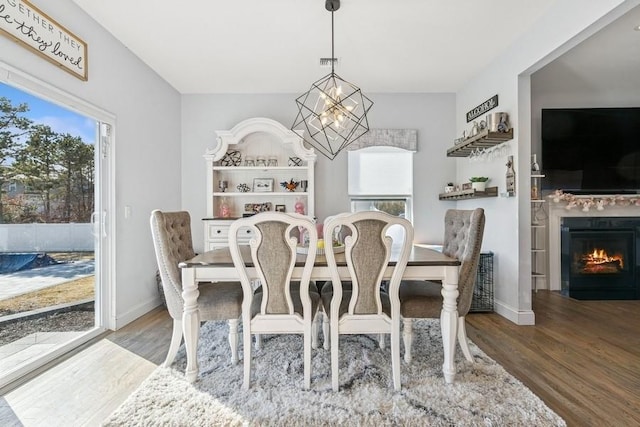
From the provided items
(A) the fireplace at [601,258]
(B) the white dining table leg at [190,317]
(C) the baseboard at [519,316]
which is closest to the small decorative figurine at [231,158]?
(B) the white dining table leg at [190,317]

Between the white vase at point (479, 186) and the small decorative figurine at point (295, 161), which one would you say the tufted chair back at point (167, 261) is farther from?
the white vase at point (479, 186)

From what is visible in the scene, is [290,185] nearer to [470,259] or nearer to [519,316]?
[470,259]

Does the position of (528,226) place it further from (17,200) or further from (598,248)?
(17,200)

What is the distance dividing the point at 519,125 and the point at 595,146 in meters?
1.67

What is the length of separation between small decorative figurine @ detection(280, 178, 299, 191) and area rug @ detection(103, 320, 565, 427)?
7.48 ft

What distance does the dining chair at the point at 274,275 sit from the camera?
176 centimetres

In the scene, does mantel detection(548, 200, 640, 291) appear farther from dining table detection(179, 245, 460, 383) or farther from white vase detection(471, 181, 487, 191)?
dining table detection(179, 245, 460, 383)

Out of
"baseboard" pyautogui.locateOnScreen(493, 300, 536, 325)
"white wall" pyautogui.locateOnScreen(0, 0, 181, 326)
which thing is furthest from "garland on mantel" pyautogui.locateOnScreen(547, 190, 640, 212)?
"white wall" pyautogui.locateOnScreen(0, 0, 181, 326)

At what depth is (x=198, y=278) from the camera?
193cm

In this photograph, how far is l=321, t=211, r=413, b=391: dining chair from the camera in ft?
5.73

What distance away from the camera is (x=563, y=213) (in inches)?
160

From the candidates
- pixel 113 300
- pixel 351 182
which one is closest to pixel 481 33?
pixel 351 182

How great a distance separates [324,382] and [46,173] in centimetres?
239

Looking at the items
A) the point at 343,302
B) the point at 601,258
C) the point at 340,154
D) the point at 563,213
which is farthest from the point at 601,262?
the point at 343,302
